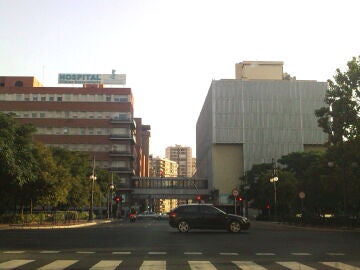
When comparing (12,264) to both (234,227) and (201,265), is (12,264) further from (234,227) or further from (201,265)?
(234,227)

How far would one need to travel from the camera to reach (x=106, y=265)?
1198 centimetres

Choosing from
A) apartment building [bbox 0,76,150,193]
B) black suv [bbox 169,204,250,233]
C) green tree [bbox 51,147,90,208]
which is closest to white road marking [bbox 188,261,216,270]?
black suv [bbox 169,204,250,233]

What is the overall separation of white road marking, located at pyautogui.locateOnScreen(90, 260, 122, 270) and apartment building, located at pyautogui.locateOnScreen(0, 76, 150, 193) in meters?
95.0

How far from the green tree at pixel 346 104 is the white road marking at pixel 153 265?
2464cm

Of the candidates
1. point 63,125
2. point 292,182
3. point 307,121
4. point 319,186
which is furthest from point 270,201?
point 63,125

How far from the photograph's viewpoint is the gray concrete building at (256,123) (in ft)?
365

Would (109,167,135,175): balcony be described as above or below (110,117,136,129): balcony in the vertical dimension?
below

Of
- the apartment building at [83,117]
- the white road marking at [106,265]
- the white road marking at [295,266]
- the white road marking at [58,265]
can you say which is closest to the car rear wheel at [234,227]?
the white road marking at [295,266]

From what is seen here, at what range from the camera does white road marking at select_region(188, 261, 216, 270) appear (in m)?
11.5

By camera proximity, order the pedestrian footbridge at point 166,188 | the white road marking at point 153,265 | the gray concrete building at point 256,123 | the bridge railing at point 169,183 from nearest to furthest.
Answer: the white road marking at point 153,265 < the gray concrete building at point 256,123 < the pedestrian footbridge at point 166,188 < the bridge railing at point 169,183

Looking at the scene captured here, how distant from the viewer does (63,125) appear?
354 feet

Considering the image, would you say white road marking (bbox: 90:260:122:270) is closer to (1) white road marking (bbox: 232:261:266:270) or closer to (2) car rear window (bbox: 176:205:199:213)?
(1) white road marking (bbox: 232:261:266:270)

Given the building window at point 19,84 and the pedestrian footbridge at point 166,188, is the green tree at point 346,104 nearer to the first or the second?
the pedestrian footbridge at point 166,188

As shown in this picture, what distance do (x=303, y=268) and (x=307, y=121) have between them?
10463 cm
